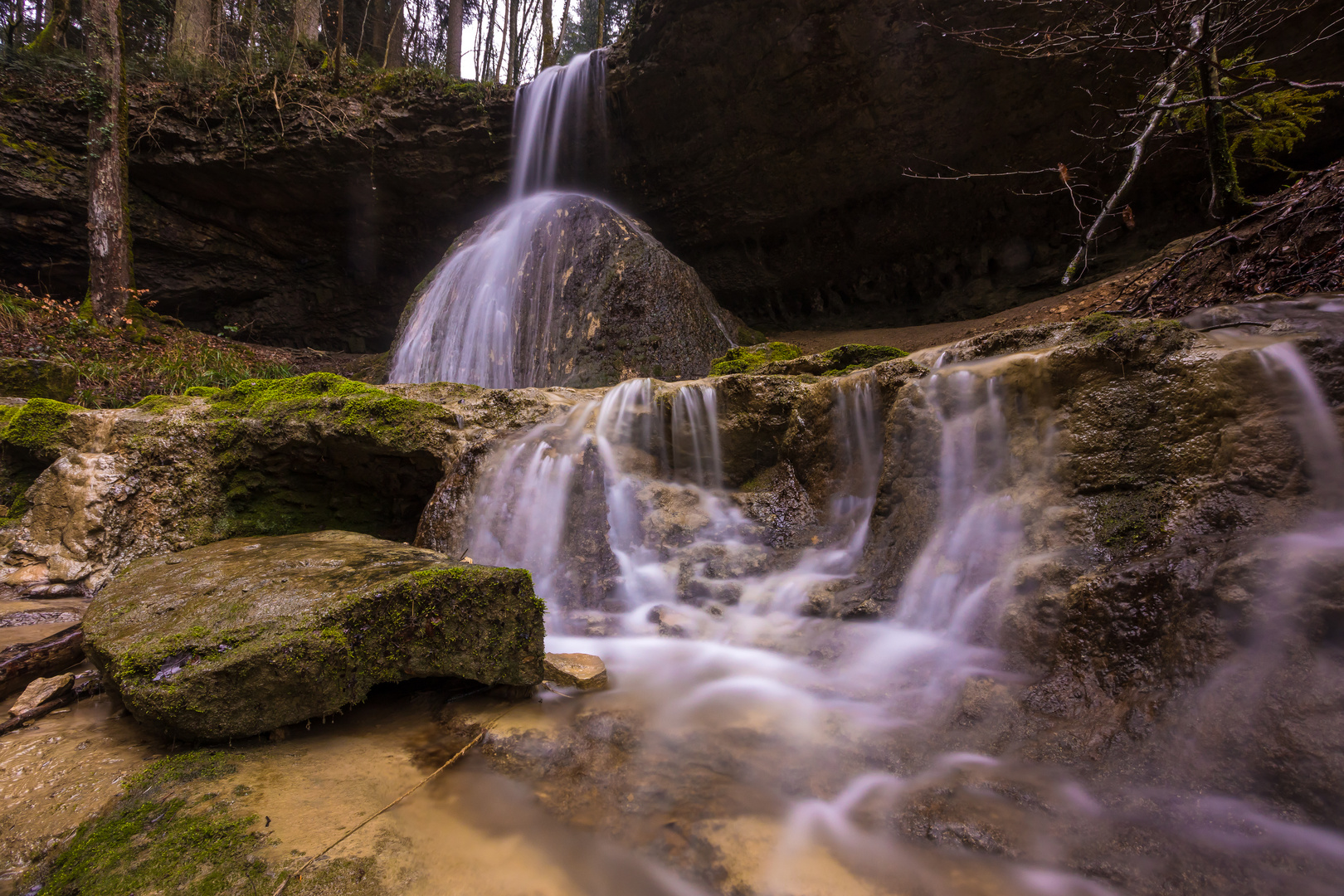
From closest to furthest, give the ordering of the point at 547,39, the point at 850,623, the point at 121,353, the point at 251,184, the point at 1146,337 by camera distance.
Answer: the point at 1146,337 < the point at 850,623 < the point at 121,353 < the point at 251,184 < the point at 547,39

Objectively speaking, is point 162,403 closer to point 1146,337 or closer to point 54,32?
point 1146,337

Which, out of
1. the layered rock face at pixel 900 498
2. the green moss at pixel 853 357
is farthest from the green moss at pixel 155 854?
the green moss at pixel 853 357

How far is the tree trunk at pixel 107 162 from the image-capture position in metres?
8.47

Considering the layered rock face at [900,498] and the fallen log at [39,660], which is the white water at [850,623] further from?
the fallen log at [39,660]

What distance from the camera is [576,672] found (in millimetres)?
2377

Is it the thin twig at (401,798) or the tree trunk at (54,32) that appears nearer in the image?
the thin twig at (401,798)

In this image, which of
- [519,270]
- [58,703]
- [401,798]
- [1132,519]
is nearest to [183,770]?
[401,798]

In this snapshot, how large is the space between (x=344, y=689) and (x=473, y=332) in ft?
22.3

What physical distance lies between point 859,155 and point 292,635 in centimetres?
1043

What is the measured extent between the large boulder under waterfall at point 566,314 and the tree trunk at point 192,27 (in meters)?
7.86

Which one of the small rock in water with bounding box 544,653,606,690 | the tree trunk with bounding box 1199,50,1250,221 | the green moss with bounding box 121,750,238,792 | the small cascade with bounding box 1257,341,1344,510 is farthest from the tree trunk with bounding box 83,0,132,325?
the tree trunk with bounding box 1199,50,1250,221

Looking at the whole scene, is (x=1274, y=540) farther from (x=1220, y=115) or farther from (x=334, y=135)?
(x=334, y=135)

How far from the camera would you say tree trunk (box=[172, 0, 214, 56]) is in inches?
416

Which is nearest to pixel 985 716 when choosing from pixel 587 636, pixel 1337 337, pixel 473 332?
pixel 587 636
